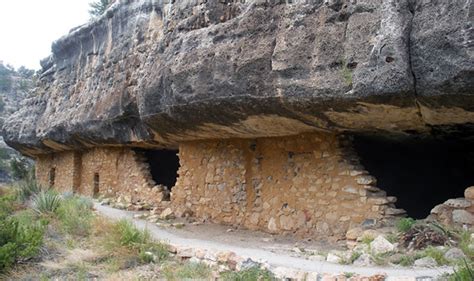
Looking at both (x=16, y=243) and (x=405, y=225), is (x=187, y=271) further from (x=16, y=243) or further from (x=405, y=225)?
(x=405, y=225)

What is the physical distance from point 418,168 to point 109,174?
7.28 meters

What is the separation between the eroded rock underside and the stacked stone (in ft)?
2.45

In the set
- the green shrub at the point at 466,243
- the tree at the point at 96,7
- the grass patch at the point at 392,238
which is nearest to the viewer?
the green shrub at the point at 466,243

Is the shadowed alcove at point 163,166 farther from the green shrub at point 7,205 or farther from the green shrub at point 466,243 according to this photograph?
the green shrub at point 466,243

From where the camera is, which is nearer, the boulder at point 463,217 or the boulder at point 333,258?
the boulder at point 333,258

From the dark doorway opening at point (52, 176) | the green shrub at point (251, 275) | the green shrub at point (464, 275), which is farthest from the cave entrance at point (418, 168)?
the dark doorway opening at point (52, 176)

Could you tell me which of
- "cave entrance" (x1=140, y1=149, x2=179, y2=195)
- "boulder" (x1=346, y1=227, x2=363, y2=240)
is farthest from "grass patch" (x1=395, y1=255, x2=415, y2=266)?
"cave entrance" (x1=140, y1=149, x2=179, y2=195)

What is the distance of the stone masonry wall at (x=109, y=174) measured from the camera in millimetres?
10430

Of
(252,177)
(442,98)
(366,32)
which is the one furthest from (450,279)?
(252,177)

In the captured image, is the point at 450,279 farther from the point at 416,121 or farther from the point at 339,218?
the point at 339,218

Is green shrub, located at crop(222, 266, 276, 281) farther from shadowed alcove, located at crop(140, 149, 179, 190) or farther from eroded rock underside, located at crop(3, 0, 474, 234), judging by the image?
shadowed alcove, located at crop(140, 149, 179, 190)

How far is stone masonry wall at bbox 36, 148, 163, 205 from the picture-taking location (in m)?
10.4

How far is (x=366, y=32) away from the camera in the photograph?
4844 millimetres

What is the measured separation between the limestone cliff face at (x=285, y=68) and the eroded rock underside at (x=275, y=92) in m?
0.01
